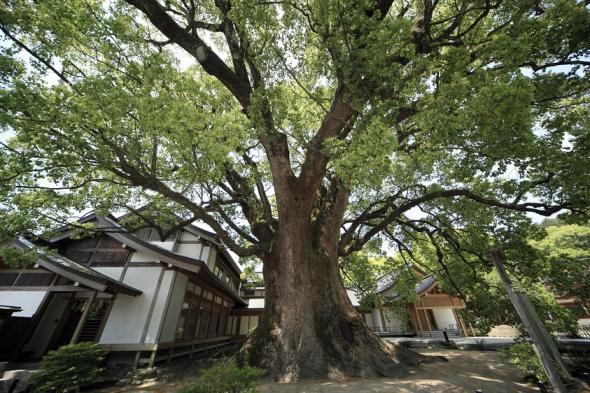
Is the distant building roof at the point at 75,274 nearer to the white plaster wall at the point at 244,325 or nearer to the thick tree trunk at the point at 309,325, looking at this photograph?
the thick tree trunk at the point at 309,325

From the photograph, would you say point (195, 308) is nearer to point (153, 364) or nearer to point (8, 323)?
point (153, 364)

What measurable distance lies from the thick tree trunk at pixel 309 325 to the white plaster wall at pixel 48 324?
8.36 metres

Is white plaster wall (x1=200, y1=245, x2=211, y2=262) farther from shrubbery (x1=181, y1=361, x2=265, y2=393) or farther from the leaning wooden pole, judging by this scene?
the leaning wooden pole

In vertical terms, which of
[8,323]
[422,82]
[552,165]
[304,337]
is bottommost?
[304,337]

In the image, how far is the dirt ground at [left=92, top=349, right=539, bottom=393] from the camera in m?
4.60

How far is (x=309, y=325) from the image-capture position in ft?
20.4

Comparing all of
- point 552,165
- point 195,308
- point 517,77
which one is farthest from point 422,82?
point 195,308

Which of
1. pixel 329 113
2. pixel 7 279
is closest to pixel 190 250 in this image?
pixel 7 279

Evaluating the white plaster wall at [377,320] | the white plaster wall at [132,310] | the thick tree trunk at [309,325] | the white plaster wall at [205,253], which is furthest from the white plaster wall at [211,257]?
the white plaster wall at [377,320]

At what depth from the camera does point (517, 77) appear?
4.27 metres

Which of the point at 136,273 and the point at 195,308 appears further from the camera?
the point at 195,308

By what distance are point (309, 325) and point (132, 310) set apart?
726 cm

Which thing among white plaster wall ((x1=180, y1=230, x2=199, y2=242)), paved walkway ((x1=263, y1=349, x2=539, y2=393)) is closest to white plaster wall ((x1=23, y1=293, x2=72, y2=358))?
white plaster wall ((x1=180, y1=230, x2=199, y2=242))

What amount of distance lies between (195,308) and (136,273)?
323 centimetres
